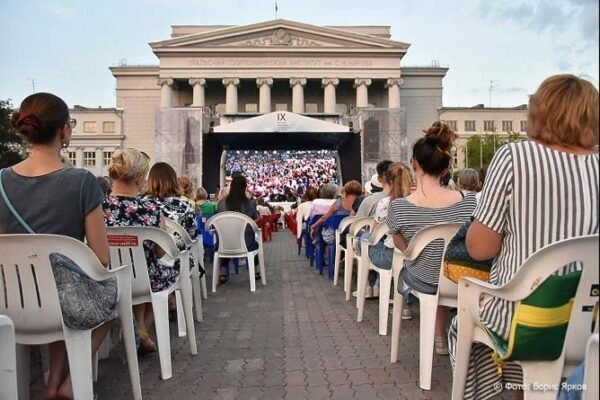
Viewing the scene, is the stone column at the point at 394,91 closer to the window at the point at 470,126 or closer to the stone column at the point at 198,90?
the window at the point at 470,126

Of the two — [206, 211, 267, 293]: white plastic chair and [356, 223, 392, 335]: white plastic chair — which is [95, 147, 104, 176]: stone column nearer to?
[206, 211, 267, 293]: white plastic chair

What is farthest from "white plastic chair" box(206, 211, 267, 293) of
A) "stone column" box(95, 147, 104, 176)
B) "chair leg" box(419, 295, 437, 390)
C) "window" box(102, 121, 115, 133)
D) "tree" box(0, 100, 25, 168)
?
"window" box(102, 121, 115, 133)

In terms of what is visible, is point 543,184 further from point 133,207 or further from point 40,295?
point 133,207

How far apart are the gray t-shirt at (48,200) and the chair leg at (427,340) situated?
6.49 ft

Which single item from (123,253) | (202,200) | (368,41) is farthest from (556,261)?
(368,41)

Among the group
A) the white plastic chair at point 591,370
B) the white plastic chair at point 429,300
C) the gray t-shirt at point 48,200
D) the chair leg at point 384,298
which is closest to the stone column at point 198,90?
the chair leg at point 384,298

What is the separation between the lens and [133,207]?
12.8 feet

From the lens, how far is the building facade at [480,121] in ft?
203

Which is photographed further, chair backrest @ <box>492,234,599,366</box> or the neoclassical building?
the neoclassical building

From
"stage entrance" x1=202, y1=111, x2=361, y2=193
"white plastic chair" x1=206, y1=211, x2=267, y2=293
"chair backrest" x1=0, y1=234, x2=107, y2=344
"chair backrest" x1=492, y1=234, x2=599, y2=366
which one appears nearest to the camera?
"chair backrest" x1=492, y1=234, x2=599, y2=366

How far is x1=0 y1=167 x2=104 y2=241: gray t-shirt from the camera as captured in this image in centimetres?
261

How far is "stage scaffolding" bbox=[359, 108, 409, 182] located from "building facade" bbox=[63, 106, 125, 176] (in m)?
38.2

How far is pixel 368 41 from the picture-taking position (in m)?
52.2

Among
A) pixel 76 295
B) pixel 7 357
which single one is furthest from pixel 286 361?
pixel 7 357
